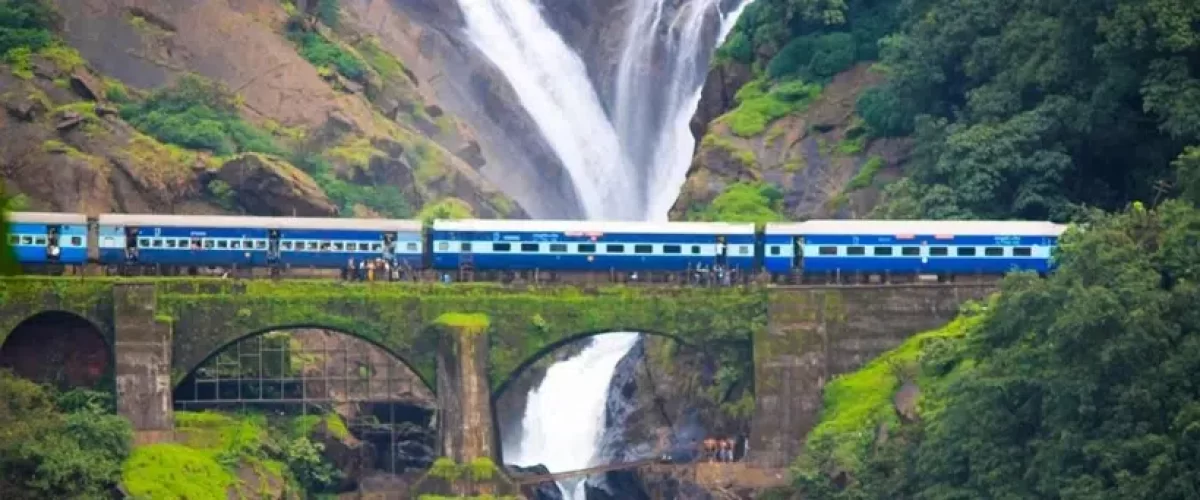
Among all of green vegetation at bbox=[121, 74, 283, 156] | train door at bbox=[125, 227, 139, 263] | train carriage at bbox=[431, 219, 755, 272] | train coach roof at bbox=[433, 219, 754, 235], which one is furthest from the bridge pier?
green vegetation at bbox=[121, 74, 283, 156]

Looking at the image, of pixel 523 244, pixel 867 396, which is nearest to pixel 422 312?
pixel 523 244

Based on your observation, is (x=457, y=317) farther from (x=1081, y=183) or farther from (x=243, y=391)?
(x=1081, y=183)

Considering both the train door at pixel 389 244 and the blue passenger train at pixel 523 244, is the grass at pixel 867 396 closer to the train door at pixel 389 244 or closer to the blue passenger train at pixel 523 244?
the blue passenger train at pixel 523 244

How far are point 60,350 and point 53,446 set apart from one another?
27.9 feet

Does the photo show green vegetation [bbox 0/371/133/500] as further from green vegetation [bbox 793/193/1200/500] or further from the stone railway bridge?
green vegetation [bbox 793/193/1200/500]

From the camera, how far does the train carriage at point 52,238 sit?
379ft

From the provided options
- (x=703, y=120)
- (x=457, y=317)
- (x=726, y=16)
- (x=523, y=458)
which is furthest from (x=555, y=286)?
(x=726, y=16)

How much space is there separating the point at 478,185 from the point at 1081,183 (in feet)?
80.4

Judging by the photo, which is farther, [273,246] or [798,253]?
[273,246]

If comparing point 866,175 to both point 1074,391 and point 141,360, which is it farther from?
point 1074,391

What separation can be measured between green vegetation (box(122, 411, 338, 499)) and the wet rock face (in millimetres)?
4918

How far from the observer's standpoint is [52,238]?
115750mm

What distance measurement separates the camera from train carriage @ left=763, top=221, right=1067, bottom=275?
11462 cm

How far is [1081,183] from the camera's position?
120375 mm
